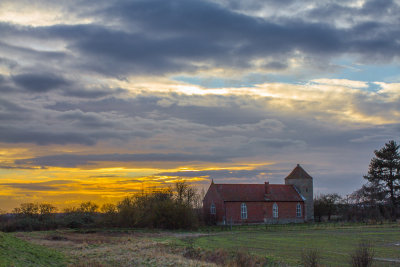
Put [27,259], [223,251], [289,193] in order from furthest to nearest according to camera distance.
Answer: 1. [289,193]
2. [223,251]
3. [27,259]

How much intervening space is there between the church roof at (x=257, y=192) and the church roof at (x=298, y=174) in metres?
2.68

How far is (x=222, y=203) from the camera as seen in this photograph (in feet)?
219

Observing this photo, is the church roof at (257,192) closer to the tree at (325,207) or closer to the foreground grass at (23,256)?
the tree at (325,207)

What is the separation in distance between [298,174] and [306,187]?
2666 mm

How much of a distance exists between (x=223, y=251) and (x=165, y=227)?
103 feet

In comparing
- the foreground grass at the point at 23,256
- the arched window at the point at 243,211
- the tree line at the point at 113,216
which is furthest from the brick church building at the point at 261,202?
the foreground grass at the point at 23,256

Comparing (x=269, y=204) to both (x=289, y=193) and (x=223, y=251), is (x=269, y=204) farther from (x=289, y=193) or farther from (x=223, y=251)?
(x=223, y=251)

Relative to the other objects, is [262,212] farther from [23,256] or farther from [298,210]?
[23,256]

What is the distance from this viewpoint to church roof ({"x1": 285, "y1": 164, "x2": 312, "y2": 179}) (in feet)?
248

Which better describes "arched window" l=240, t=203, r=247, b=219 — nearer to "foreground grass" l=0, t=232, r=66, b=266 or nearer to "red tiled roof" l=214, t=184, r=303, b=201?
"red tiled roof" l=214, t=184, r=303, b=201

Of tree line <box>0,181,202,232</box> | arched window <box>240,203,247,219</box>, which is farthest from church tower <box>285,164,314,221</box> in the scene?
tree line <box>0,181,202,232</box>

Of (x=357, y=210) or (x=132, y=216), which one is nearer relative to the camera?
(x=132, y=216)

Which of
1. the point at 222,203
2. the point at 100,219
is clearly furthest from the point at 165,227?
the point at 222,203

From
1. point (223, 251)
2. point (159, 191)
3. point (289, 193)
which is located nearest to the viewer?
point (223, 251)
